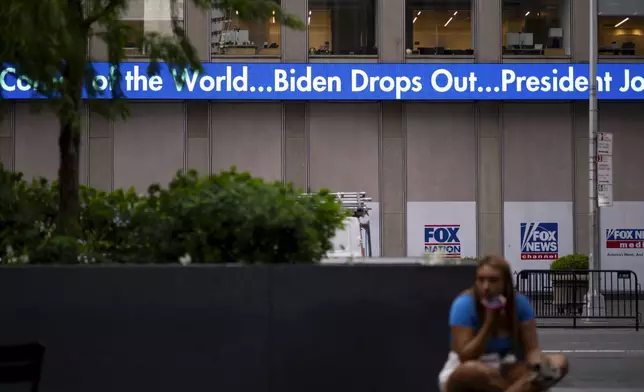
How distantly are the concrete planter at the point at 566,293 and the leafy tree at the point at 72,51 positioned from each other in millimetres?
15370

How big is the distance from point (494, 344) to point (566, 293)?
53.7 feet

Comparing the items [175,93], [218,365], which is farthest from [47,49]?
[175,93]

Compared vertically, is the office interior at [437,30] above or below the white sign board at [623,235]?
above

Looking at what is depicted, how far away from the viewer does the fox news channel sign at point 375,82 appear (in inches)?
1032

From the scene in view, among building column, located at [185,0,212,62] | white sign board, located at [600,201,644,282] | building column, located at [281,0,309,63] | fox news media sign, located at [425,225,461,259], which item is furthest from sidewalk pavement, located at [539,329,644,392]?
building column, located at [185,0,212,62]

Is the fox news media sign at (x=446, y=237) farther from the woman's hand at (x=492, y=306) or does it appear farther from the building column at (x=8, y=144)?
the woman's hand at (x=492, y=306)

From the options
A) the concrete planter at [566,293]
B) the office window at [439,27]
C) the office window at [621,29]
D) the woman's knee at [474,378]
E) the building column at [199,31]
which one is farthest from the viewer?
the office window at [621,29]

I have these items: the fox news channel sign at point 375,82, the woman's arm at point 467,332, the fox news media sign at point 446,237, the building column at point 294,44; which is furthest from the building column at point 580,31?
the woman's arm at point 467,332

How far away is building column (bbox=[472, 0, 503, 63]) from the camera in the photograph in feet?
88.2

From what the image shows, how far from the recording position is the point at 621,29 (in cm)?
2734

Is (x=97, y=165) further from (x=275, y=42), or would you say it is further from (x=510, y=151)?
(x=510, y=151)

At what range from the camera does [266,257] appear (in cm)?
688

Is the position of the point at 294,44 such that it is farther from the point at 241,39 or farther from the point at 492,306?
the point at 492,306

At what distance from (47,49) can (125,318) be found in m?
1.91
